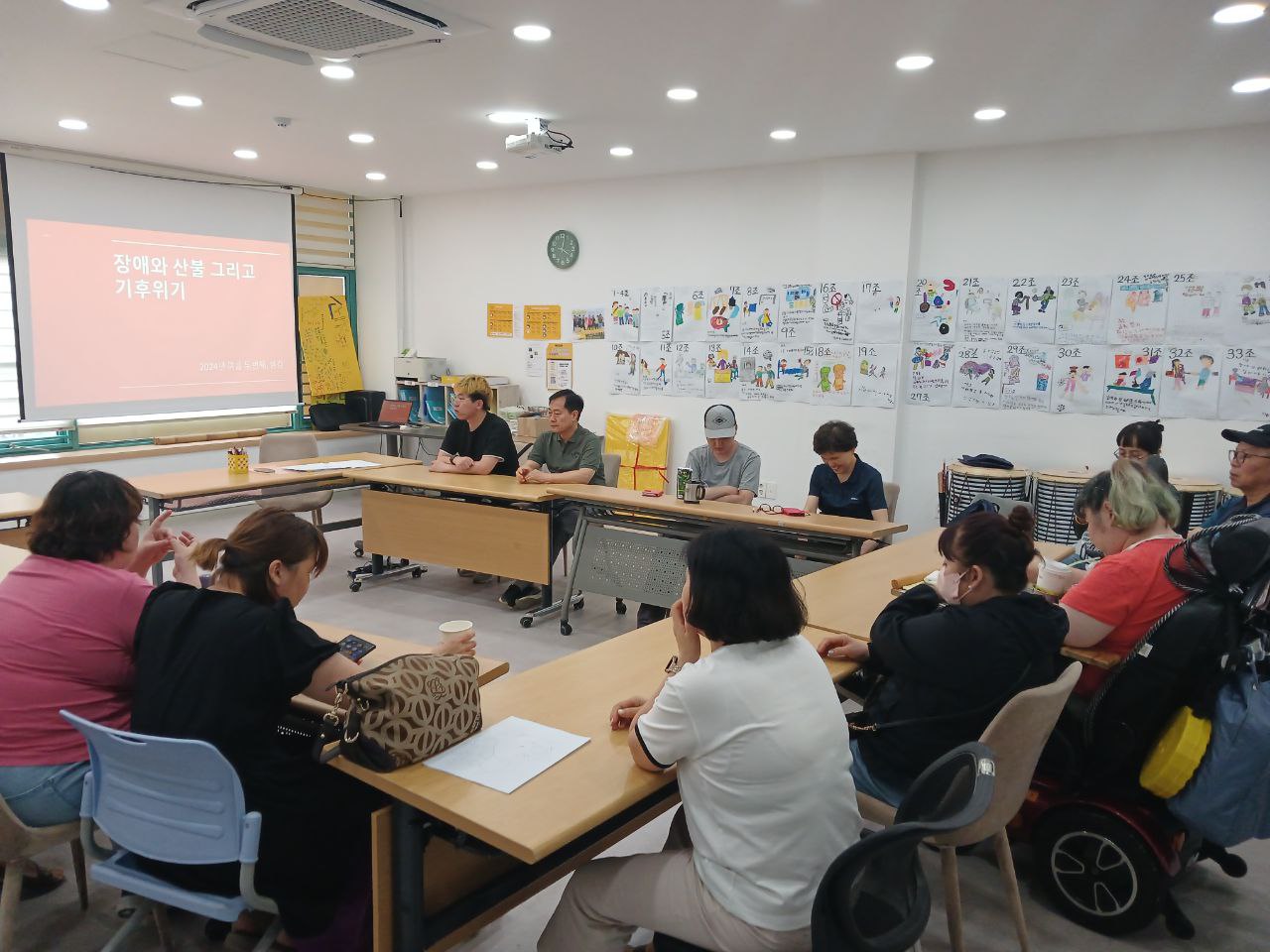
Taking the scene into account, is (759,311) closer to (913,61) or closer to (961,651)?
(913,61)

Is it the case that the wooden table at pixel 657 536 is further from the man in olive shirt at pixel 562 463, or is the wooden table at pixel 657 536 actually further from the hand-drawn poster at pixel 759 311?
the hand-drawn poster at pixel 759 311

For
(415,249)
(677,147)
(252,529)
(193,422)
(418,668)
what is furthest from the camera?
(415,249)

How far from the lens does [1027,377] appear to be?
5.71 metres

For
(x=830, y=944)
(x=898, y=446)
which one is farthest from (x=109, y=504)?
(x=898, y=446)

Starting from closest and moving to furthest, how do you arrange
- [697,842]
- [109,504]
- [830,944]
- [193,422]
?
[830,944] → [697,842] → [109,504] → [193,422]

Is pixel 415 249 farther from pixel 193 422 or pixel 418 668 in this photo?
pixel 418 668

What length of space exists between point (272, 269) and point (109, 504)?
20.5 feet

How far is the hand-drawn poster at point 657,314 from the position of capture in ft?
22.9

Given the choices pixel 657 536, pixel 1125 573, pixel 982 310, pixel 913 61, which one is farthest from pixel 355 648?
pixel 982 310

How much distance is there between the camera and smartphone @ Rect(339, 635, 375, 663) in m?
2.29

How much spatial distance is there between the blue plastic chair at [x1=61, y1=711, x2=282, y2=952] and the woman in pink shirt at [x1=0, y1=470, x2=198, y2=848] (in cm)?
22

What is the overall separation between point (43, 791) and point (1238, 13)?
15.1 ft

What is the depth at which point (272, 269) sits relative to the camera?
305 inches

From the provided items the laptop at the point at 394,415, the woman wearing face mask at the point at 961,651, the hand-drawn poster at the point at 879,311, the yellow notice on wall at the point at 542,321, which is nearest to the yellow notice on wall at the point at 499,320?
the yellow notice on wall at the point at 542,321
